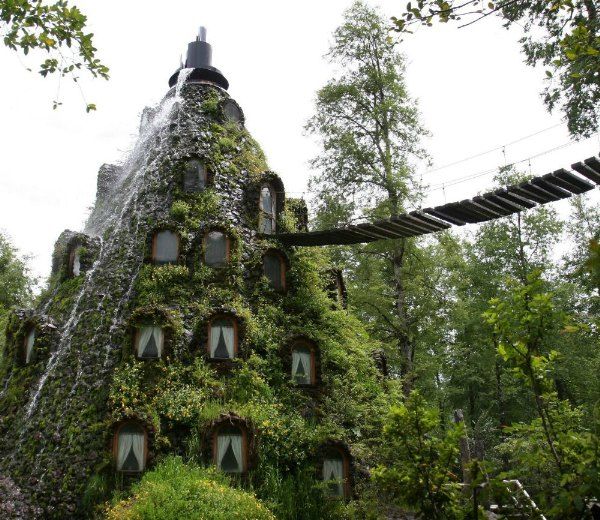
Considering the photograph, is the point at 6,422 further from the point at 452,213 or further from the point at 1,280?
the point at 1,280

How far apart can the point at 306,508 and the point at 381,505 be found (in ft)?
5.83

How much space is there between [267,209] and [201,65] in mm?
8299

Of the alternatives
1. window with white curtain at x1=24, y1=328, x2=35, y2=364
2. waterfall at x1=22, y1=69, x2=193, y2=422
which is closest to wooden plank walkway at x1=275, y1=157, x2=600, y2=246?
waterfall at x1=22, y1=69, x2=193, y2=422

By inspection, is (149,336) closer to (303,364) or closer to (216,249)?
(216,249)

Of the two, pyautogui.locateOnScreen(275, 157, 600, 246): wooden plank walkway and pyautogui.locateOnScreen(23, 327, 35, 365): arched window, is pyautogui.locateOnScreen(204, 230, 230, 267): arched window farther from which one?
pyautogui.locateOnScreen(23, 327, 35, 365): arched window

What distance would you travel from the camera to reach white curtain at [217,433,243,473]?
11156mm

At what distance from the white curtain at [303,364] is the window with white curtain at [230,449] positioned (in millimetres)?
2584

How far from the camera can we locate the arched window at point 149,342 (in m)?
12.7

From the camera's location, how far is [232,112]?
64.3ft

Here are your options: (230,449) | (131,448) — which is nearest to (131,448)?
(131,448)

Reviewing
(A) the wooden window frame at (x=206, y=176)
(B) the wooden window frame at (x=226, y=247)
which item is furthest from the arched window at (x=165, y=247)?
(A) the wooden window frame at (x=206, y=176)

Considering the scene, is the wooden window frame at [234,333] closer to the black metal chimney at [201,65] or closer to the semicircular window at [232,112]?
the semicircular window at [232,112]

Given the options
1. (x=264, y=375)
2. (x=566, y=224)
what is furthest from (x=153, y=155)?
(x=566, y=224)

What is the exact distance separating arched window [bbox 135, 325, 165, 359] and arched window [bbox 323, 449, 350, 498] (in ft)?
14.9
